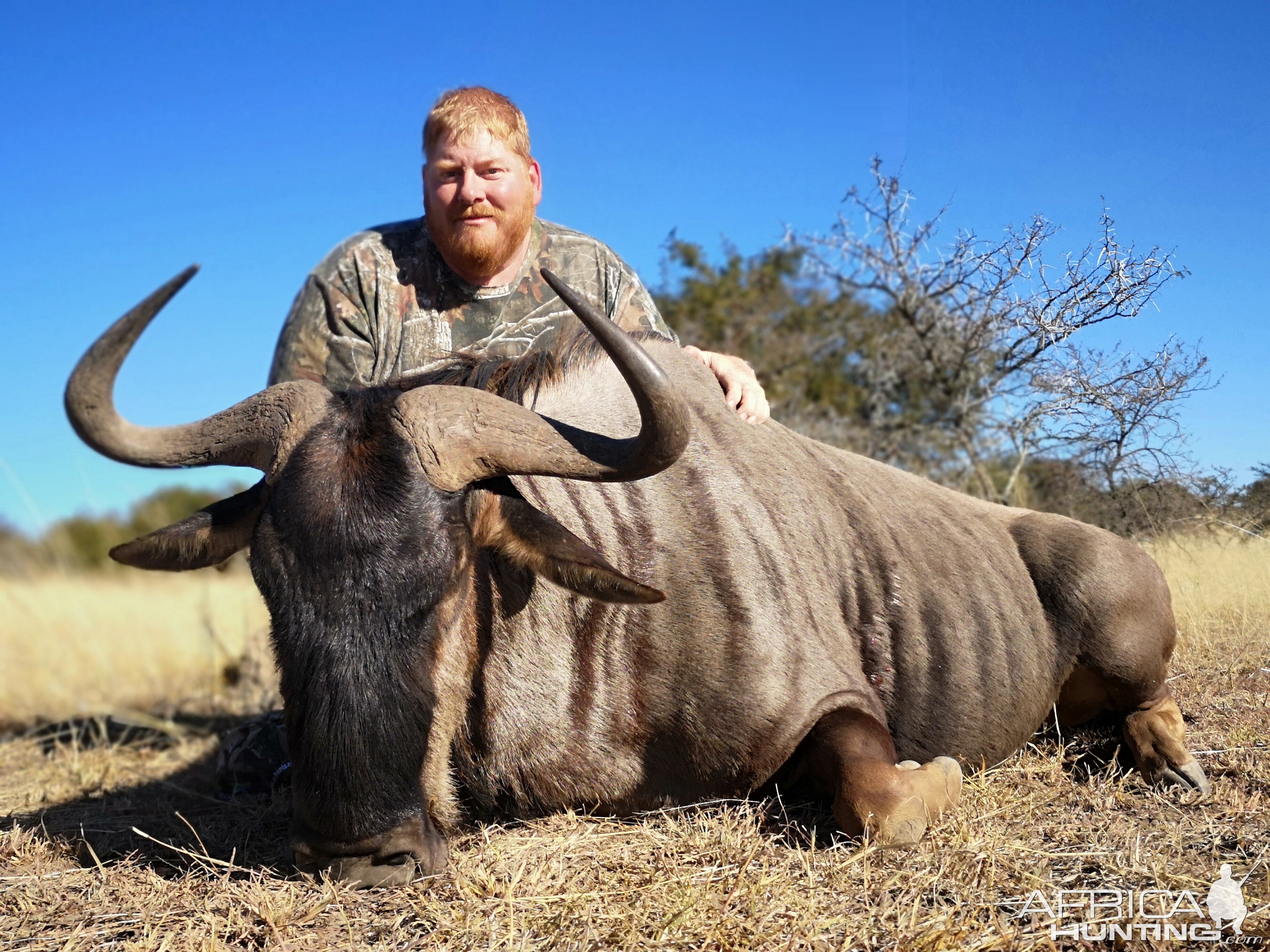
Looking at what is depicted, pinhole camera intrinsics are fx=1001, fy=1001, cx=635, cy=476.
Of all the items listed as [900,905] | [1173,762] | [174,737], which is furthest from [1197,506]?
[174,737]

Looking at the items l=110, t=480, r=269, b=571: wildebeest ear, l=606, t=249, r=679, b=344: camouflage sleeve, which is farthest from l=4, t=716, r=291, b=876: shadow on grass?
l=606, t=249, r=679, b=344: camouflage sleeve

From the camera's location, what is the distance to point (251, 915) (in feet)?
9.14

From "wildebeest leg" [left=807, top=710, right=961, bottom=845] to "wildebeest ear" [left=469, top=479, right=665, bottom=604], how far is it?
849 millimetres

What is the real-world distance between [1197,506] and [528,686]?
3617mm

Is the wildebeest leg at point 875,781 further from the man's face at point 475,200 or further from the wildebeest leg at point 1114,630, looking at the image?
the man's face at point 475,200

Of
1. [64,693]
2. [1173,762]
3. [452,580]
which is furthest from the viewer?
[64,693]

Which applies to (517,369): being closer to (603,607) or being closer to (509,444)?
(509,444)

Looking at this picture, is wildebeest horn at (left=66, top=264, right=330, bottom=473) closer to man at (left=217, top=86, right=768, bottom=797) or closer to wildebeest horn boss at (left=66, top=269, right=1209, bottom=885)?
wildebeest horn boss at (left=66, top=269, right=1209, bottom=885)

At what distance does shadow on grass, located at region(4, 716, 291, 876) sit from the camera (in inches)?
136

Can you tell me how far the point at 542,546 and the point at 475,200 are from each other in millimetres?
2563

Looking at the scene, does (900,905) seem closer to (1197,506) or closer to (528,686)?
(528,686)

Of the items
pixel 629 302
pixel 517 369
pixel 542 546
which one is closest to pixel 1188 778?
pixel 542 546

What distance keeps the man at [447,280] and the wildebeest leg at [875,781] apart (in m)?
2.30

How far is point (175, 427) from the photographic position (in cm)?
337
